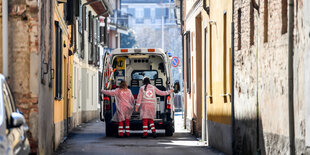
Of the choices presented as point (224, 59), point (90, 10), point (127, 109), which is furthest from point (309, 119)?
point (90, 10)

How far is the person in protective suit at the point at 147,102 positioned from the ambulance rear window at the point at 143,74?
2.28 m

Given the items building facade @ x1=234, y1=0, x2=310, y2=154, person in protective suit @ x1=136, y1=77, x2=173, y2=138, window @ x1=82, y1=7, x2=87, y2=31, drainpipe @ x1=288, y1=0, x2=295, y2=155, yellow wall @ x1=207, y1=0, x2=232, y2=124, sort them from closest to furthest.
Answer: building facade @ x1=234, y1=0, x2=310, y2=154, drainpipe @ x1=288, y1=0, x2=295, y2=155, yellow wall @ x1=207, y1=0, x2=232, y2=124, person in protective suit @ x1=136, y1=77, x2=173, y2=138, window @ x1=82, y1=7, x2=87, y2=31

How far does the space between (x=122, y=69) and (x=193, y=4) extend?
2.93m

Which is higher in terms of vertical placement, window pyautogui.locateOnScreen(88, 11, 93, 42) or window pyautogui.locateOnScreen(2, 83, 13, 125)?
window pyautogui.locateOnScreen(88, 11, 93, 42)

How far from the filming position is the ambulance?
75.1ft

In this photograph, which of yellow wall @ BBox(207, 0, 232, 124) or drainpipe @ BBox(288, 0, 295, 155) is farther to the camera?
yellow wall @ BBox(207, 0, 232, 124)

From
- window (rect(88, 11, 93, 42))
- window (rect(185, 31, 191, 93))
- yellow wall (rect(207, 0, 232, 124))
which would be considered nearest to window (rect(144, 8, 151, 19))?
window (rect(88, 11, 93, 42))

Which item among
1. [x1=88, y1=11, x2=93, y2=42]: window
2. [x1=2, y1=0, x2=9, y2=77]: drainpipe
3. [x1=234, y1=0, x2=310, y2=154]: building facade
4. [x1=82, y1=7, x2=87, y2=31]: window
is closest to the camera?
[x1=234, y1=0, x2=310, y2=154]: building facade

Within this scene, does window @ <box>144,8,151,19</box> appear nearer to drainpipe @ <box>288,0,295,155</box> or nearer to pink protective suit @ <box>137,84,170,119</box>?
pink protective suit @ <box>137,84,170,119</box>

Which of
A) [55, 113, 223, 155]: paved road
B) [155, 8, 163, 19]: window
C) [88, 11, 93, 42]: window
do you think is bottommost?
[55, 113, 223, 155]: paved road

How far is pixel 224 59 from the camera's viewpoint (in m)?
17.2

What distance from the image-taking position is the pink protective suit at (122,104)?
22.4m

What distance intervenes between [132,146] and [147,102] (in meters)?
3.97

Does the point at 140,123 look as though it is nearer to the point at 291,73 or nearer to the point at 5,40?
the point at 5,40
